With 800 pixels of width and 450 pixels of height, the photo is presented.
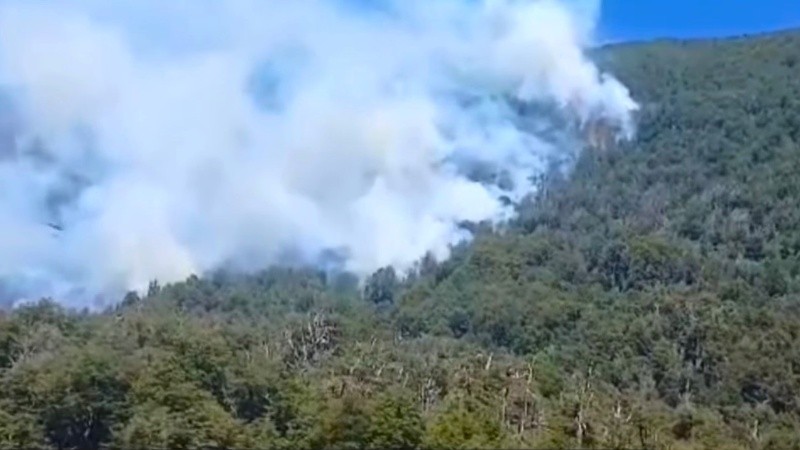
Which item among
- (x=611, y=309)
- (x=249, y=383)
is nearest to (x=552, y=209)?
(x=611, y=309)

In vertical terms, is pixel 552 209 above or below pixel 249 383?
above

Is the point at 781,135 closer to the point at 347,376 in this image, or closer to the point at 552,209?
the point at 552,209

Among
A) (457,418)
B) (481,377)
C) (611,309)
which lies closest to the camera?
(457,418)

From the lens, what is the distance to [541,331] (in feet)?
302

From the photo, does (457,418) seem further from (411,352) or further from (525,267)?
(525,267)

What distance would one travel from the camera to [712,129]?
148 meters

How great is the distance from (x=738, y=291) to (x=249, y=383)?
59.7 meters

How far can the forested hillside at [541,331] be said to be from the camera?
40.0 m

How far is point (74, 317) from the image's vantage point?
69.6 metres

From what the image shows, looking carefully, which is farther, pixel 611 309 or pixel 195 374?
pixel 611 309

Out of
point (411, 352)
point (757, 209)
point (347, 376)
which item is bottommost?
point (347, 376)

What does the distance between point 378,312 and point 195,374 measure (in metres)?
67.0

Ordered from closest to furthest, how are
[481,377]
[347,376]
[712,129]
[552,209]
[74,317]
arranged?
[347,376], [481,377], [74,317], [552,209], [712,129]

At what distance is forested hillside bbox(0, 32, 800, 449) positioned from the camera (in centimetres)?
3997
